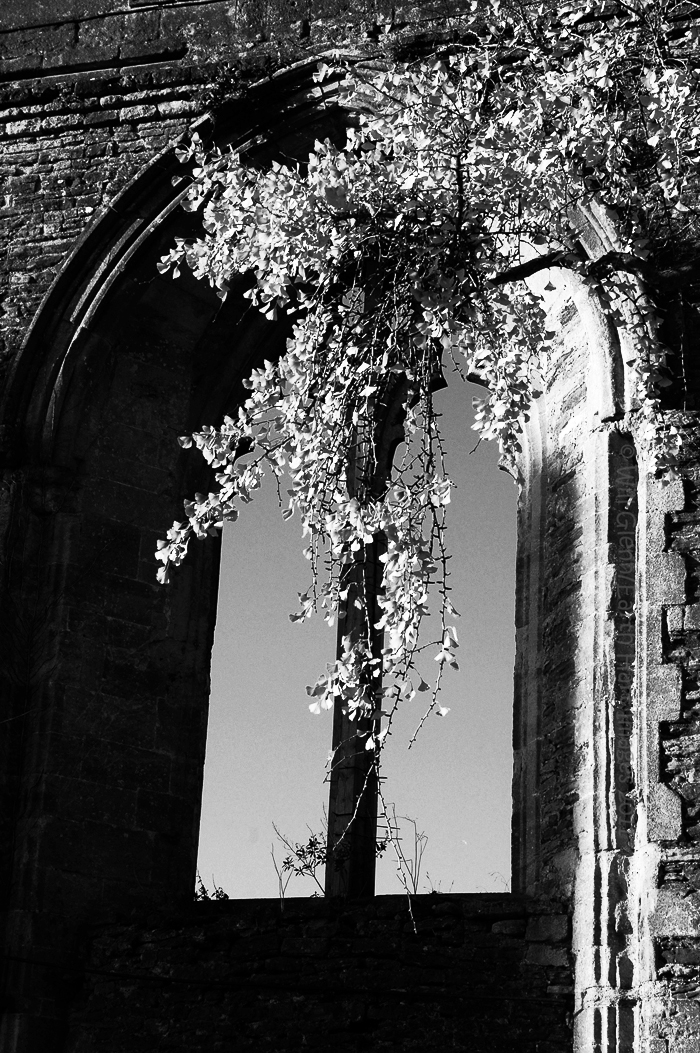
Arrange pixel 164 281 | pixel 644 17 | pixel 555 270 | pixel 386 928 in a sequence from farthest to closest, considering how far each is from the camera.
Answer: pixel 164 281 < pixel 555 270 < pixel 386 928 < pixel 644 17

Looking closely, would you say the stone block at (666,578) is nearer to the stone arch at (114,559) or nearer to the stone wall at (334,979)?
the stone wall at (334,979)

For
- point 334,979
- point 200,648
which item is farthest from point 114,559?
point 334,979

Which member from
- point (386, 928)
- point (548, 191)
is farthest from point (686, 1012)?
point (548, 191)

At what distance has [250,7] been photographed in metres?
8.77

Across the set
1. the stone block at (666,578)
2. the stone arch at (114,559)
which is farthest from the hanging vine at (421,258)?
the stone arch at (114,559)

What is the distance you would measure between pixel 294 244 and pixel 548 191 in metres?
1.03

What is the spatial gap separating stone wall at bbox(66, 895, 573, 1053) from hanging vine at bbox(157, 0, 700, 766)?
3.27 ft

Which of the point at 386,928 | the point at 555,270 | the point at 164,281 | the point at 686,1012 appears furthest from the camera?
the point at 164,281

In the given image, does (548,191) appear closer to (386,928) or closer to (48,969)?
(386,928)

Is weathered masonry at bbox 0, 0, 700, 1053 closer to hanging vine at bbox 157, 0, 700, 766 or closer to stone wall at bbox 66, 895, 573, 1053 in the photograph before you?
stone wall at bbox 66, 895, 573, 1053

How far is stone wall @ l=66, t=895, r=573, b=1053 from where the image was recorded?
22.1 ft

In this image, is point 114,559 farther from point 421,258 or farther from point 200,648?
point 421,258

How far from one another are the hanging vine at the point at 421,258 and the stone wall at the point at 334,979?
1.00 m

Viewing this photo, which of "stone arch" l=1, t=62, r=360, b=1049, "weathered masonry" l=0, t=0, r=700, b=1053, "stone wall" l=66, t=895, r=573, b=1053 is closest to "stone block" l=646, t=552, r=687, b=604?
→ "weathered masonry" l=0, t=0, r=700, b=1053
